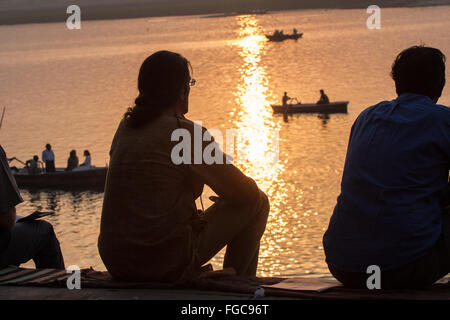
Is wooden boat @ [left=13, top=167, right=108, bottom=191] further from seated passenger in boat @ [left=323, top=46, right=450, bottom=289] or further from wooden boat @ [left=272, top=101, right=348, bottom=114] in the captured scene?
seated passenger in boat @ [left=323, top=46, right=450, bottom=289]

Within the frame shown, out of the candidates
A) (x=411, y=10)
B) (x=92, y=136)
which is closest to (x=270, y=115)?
(x=92, y=136)

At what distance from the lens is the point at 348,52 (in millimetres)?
85062

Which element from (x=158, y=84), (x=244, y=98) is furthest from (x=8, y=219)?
(x=244, y=98)

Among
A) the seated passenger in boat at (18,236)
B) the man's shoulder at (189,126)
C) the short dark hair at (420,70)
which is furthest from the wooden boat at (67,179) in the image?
the short dark hair at (420,70)

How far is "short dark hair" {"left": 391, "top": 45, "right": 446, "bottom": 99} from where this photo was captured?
10.8ft

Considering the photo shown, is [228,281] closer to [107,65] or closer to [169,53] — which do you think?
[169,53]

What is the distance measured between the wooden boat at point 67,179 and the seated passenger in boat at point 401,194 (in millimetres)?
24236

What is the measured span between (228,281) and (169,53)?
109cm

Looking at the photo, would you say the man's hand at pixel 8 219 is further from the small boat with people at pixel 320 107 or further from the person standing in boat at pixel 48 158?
the small boat with people at pixel 320 107

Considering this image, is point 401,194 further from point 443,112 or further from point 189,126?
point 189,126

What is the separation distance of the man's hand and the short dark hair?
1.94 metres

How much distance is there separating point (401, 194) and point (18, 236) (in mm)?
1961
